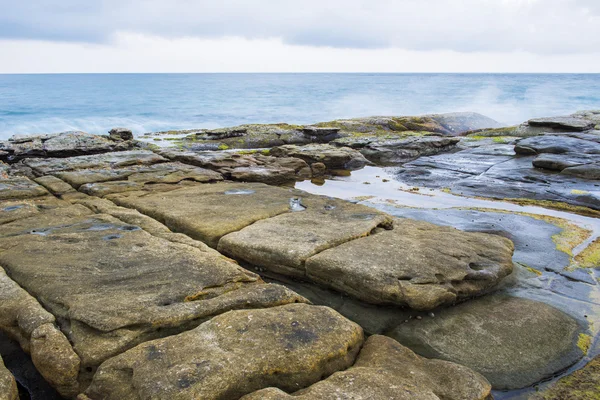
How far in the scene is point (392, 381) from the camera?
12.4ft

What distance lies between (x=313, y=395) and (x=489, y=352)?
8.31 ft

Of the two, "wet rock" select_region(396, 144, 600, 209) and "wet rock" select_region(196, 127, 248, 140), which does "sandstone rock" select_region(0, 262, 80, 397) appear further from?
"wet rock" select_region(196, 127, 248, 140)

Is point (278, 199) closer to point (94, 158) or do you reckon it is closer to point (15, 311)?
point (15, 311)

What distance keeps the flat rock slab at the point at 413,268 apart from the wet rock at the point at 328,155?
9628 millimetres

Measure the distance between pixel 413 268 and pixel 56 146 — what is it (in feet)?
50.1

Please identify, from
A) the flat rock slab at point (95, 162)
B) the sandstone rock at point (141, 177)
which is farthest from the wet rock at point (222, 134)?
the sandstone rock at point (141, 177)

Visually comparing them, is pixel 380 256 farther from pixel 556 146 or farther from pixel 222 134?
pixel 222 134

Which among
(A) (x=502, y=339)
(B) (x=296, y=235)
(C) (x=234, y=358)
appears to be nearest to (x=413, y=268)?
(A) (x=502, y=339)

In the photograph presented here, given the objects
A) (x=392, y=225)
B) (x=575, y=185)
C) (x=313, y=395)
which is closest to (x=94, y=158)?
(x=392, y=225)

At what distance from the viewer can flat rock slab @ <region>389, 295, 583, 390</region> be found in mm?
4844

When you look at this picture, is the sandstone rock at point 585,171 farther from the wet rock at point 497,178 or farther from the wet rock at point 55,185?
the wet rock at point 55,185

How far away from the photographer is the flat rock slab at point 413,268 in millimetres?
5738

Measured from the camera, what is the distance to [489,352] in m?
5.08

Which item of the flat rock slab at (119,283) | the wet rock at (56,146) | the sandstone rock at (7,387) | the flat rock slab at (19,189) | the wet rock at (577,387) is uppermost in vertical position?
the flat rock slab at (119,283)
